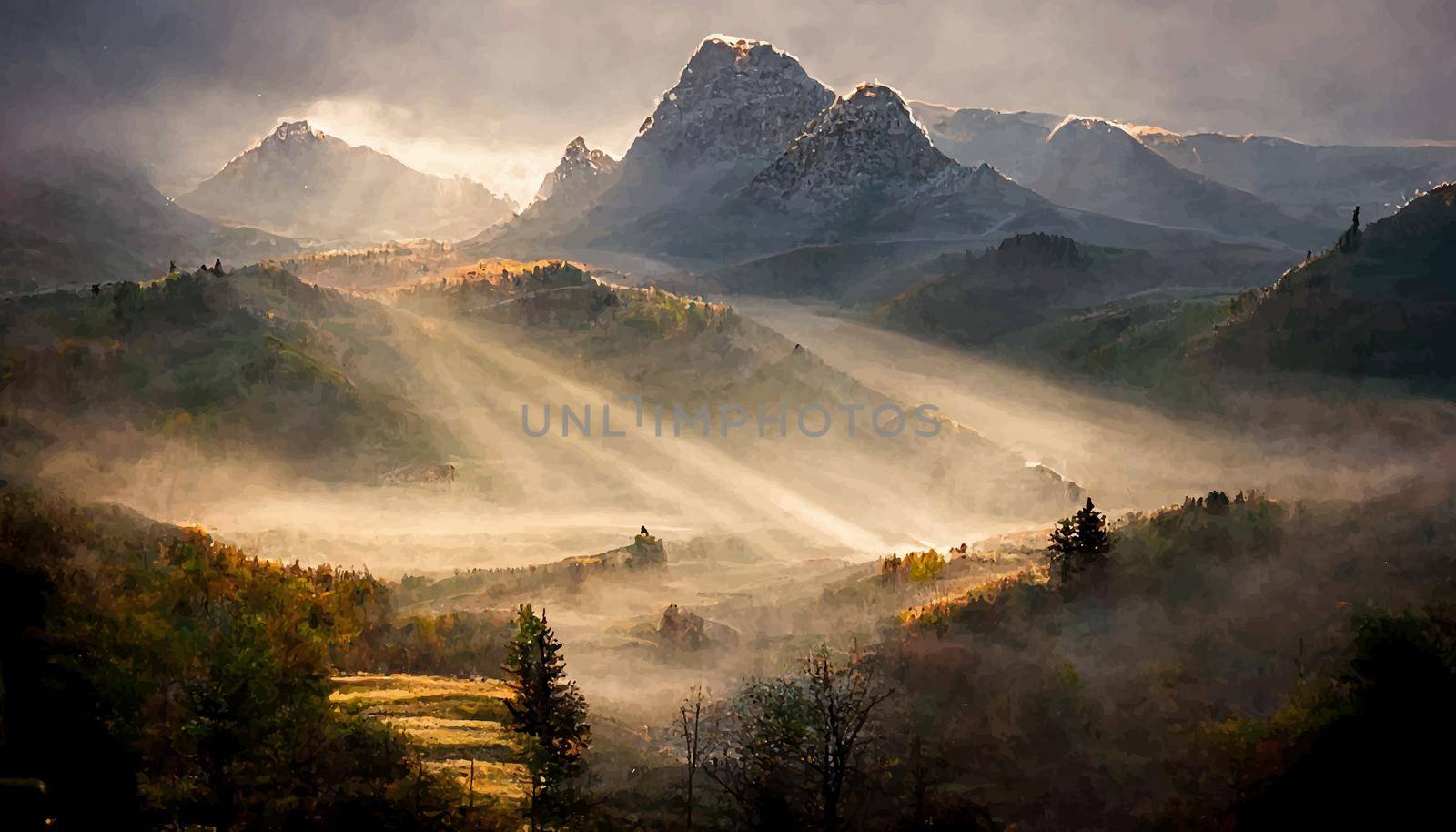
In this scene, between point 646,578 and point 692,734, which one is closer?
point 692,734

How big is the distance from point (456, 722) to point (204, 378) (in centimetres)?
4130

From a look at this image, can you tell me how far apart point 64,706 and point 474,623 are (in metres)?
17.0

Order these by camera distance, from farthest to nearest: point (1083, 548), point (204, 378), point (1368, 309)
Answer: point (1368, 309) → point (204, 378) → point (1083, 548)

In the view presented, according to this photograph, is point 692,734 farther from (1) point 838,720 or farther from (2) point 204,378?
(2) point 204,378

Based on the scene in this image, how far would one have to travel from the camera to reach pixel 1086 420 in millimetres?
115875

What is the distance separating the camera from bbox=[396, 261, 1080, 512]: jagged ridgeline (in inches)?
3184

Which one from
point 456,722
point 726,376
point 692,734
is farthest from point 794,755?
point 726,376

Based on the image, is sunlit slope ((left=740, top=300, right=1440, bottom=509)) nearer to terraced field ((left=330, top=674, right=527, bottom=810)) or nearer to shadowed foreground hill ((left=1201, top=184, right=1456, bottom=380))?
shadowed foreground hill ((left=1201, top=184, right=1456, bottom=380))

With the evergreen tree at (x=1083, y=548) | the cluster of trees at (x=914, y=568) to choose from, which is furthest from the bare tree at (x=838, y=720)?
the cluster of trees at (x=914, y=568)

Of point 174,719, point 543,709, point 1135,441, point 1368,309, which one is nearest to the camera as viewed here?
point 174,719

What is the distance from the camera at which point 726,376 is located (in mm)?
89125

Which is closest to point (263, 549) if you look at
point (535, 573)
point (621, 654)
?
point (535, 573)

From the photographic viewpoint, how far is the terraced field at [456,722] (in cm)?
1916

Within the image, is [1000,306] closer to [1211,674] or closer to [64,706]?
[1211,674]
